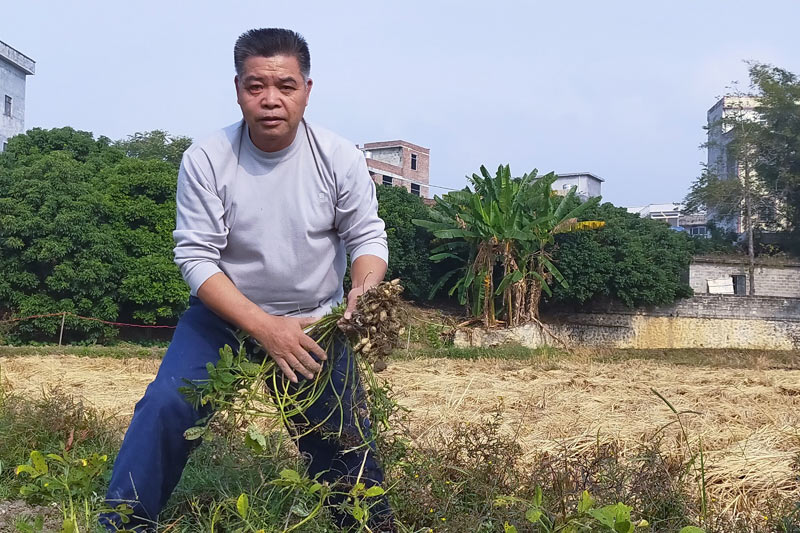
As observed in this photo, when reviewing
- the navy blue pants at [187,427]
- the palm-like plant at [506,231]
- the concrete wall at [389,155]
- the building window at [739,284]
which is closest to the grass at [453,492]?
the navy blue pants at [187,427]

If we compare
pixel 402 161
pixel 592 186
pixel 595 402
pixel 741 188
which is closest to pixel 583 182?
pixel 592 186

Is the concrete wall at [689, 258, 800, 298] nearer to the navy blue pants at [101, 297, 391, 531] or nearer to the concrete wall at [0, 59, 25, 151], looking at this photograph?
the concrete wall at [0, 59, 25, 151]

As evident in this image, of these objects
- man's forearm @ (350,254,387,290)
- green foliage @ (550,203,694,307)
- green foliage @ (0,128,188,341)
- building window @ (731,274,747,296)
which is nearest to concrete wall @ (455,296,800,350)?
green foliage @ (550,203,694,307)

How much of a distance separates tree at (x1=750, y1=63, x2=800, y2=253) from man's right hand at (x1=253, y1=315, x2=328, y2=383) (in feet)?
89.9

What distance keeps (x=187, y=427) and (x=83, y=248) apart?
621 inches

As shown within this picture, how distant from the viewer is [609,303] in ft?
72.9

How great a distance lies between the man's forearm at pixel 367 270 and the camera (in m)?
2.34

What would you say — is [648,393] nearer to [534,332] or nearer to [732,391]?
[732,391]

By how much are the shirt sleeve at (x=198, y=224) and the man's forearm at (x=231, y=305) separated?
0.11 ft

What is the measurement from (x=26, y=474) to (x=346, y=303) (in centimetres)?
171

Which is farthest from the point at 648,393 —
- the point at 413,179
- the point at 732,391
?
the point at 413,179

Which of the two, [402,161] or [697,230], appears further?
[697,230]

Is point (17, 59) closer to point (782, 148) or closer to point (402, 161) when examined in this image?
point (402, 161)

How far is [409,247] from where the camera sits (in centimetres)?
2206
